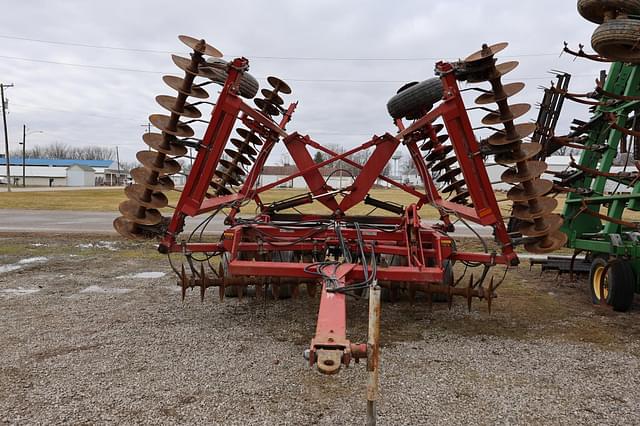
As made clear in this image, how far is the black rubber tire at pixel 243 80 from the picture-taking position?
15.9ft

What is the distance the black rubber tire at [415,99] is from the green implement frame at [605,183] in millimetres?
1940

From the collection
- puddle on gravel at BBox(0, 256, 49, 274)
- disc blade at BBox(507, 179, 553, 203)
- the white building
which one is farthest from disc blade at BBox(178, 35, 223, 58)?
the white building

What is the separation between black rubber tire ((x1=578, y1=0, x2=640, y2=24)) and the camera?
15.6 feet

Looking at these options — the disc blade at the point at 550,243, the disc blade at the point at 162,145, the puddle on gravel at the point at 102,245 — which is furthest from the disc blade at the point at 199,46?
the puddle on gravel at the point at 102,245

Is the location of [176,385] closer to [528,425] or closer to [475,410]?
[475,410]

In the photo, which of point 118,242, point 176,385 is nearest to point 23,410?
point 176,385

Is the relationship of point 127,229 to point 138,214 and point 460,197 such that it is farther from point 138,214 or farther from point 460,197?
point 460,197

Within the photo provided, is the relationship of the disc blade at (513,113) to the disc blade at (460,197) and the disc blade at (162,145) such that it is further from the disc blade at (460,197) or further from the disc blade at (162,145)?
the disc blade at (162,145)

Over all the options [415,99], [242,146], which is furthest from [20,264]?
[415,99]

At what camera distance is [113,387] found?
3.46 m

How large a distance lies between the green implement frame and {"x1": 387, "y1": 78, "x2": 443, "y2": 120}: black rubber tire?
6.37ft

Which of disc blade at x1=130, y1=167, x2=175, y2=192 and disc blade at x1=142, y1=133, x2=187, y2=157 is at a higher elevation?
disc blade at x1=142, y1=133, x2=187, y2=157

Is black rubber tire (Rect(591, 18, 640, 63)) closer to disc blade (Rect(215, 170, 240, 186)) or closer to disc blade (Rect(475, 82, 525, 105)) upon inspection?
disc blade (Rect(475, 82, 525, 105))

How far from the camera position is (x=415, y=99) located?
5.86m
